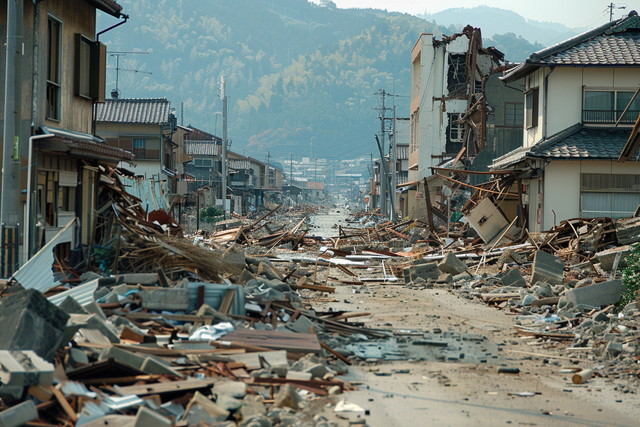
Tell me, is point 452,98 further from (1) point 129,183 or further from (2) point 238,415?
(2) point 238,415

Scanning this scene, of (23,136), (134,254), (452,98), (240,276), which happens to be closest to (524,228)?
(240,276)

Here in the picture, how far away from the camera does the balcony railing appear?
1025 inches

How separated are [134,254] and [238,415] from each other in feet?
30.3

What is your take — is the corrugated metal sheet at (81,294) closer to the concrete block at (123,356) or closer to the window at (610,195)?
the concrete block at (123,356)

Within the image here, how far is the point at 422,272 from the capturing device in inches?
877

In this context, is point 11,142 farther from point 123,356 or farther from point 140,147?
point 140,147

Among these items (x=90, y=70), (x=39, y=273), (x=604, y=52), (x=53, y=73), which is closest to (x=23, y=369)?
(x=39, y=273)

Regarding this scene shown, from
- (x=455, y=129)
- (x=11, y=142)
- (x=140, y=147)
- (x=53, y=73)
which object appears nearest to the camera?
(x=11, y=142)

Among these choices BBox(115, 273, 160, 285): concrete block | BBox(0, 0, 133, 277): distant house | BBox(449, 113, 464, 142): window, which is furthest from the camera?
BBox(449, 113, 464, 142): window

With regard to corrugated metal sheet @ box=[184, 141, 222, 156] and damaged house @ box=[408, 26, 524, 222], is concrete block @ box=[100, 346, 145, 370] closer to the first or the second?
damaged house @ box=[408, 26, 524, 222]

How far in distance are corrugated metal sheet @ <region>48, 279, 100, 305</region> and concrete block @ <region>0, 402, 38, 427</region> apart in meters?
4.85

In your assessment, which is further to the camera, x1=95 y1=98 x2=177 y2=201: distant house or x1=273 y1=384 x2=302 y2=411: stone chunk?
x1=95 y1=98 x2=177 y2=201: distant house

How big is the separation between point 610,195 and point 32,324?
69.5 ft

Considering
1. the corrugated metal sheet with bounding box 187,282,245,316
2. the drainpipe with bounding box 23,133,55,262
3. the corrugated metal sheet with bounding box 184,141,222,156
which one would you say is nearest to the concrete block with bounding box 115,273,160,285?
the corrugated metal sheet with bounding box 187,282,245,316
